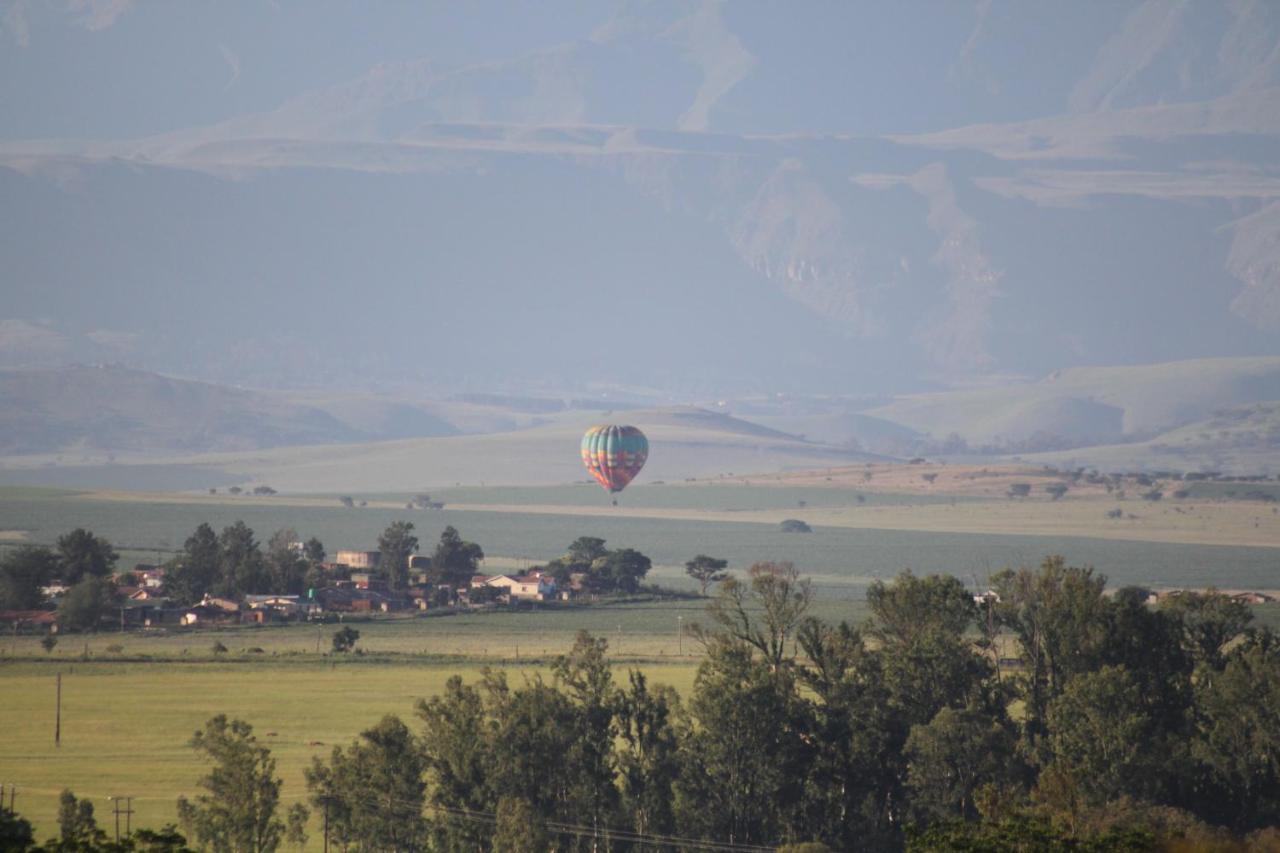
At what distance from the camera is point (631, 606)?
102250 mm

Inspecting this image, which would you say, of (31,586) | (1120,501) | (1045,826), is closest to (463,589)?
(31,586)

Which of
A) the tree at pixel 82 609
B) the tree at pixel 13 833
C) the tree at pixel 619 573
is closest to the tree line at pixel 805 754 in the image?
the tree at pixel 13 833

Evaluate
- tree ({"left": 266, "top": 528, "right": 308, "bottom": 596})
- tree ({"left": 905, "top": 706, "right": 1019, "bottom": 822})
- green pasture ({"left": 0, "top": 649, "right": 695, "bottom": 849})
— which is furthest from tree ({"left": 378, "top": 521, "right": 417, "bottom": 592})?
tree ({"left": 905, "top": 706, "right": 1019, "bottom": 822})

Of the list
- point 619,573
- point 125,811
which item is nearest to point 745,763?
point 125,811

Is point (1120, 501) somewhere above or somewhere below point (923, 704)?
above

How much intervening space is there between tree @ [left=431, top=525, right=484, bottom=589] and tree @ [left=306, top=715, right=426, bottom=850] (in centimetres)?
6174

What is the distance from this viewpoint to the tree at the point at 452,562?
10850 centimetres

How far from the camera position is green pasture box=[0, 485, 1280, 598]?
12719cm

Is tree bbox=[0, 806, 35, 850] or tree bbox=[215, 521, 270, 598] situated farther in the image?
tree bbox=[215, 521, 270, 598]

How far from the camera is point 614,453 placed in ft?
564

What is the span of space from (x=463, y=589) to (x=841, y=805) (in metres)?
60.0

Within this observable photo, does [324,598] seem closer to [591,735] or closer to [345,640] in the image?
[345,640]

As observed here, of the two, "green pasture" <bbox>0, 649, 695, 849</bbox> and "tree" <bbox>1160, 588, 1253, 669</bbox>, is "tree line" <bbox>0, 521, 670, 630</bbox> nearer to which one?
"green pasture" <bbox>0, 649, 695, 849</bbox>

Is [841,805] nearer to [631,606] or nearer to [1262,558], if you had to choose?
[631,606]
